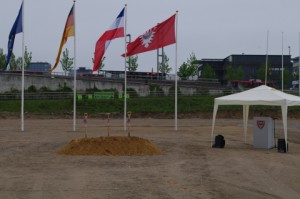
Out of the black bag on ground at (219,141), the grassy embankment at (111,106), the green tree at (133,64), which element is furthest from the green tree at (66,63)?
the black bag on ground at (219,141)

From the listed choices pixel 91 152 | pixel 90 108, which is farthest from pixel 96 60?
pixel 90 108

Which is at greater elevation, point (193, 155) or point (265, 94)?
point (265, 94)

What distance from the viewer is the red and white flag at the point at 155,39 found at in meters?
31.0

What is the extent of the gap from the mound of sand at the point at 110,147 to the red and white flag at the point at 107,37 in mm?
11629

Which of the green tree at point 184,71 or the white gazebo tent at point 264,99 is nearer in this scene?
the white gazebo tent at point 264,99

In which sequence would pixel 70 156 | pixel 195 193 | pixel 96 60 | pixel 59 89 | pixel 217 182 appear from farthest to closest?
1. pixel 59 89
2. pixel 96 60
3. pixel 70 156
4. pixel 217 182
5. pixel 195 193

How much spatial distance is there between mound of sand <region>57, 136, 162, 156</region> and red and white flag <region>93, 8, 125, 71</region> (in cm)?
1163

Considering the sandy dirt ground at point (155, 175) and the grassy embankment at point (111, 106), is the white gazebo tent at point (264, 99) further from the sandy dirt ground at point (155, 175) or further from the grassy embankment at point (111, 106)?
the grassy embankment at point (111, 106)

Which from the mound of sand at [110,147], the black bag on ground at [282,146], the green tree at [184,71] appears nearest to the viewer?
the mound of sand at [110,147]

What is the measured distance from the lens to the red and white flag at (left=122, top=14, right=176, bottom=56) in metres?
31.0

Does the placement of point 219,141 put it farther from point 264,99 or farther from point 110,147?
point 110,147

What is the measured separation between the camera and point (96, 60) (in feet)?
100

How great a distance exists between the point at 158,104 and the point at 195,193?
165 feet

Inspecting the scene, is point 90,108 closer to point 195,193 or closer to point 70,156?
point 70,156
